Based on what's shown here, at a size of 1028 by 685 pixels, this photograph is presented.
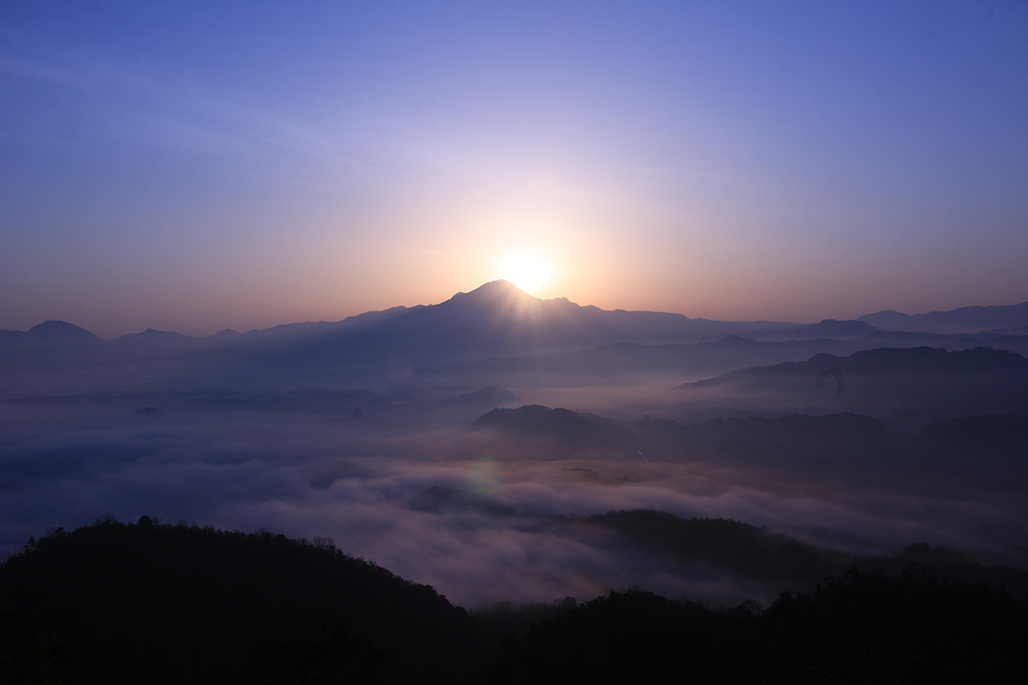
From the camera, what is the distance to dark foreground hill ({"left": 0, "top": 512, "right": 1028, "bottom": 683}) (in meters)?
25.0

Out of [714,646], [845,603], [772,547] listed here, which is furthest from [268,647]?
[772,547]

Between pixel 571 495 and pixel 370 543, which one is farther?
pixel 571 495

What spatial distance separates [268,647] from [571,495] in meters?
147

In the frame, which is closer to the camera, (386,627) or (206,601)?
(206,601)

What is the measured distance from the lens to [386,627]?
59.4 metres

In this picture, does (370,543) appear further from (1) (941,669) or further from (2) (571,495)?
(1) (941,669)

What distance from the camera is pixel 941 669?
3048 centimetres

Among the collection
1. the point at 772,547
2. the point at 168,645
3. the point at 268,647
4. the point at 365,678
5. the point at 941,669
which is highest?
the point at 268,647

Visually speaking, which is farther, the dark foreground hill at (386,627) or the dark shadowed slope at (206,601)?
the dark shadowed slope at (206,601)

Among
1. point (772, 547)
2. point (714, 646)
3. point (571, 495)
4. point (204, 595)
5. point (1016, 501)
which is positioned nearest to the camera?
point (714, 646)

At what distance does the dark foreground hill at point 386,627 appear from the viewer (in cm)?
2502

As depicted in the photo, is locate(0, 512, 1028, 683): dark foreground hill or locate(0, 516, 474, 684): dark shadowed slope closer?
locate(0, 512, 1028, 683): dark foreground hill

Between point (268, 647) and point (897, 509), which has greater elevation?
point (268, 647)

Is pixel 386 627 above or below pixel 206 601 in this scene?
below
